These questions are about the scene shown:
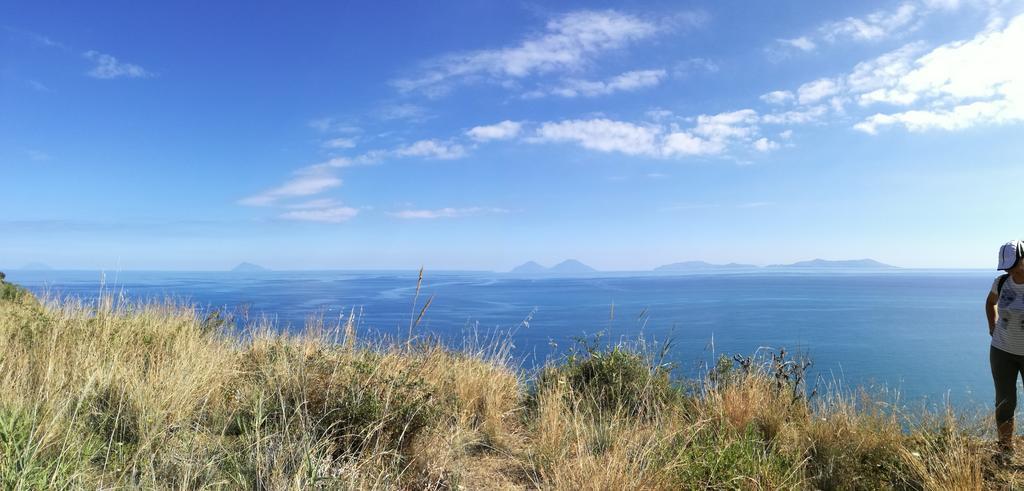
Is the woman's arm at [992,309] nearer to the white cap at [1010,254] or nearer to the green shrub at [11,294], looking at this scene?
the white cap at [1010,254]

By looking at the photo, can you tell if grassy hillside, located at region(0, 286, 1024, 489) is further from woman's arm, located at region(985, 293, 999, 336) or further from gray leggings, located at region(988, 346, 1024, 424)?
woman's arm, located at region(985, 293, 999, 336)

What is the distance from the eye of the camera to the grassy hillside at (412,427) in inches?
112

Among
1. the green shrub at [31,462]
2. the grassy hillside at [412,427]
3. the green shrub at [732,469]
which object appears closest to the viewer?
the green shrub at [31,462]

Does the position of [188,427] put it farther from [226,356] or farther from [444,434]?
[226,356]

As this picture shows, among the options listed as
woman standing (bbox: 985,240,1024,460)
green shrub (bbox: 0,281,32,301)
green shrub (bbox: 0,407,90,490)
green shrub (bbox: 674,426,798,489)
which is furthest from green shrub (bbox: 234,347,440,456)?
green shrub (bbox: 0,281,32,301)

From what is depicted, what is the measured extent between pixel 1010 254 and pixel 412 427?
5272mm

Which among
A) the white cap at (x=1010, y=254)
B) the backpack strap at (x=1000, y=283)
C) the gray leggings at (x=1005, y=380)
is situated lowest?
the gray leggings at (x=1005, y=380)

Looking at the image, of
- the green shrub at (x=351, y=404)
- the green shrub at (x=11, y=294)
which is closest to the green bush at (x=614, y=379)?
the green shrub at (x=351, y=404)

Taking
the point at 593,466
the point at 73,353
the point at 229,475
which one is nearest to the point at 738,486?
the point at 593,466

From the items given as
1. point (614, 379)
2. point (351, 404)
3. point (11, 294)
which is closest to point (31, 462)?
point (351, 404)

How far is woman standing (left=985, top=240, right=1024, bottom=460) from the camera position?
428 cm

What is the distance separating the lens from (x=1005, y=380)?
14.5ft

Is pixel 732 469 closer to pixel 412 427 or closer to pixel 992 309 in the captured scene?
pixel 412 427

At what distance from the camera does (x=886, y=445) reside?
13.2ft
